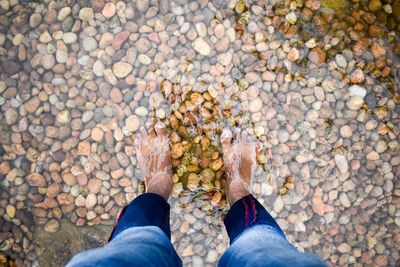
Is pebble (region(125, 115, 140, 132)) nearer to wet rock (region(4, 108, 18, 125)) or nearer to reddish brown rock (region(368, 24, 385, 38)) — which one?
wet rock (region(4, 108, 18, 125))

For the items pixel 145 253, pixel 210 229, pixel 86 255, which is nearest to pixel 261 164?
pixel 210 229

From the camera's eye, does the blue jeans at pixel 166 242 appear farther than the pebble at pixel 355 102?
No

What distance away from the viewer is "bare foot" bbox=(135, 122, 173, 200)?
196 centimetres

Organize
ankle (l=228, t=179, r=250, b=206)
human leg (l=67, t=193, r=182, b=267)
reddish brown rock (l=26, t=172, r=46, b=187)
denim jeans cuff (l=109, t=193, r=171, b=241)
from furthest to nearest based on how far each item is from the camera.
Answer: reddish brown rock (l=26, t=172, r=46, b=187), ankle (l=228, t=179, r=250, b=206), denim jeans cuff (l=109, t=193, r=171, b=241), human leg (l=67, t=193, r=182, b=267)

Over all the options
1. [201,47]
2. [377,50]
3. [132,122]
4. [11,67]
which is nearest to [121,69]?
[132,122]

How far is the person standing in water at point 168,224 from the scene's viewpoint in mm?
1188

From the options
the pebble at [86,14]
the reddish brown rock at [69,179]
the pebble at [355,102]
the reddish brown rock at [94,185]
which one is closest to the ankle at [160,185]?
the reddish brown rock at [94,185]

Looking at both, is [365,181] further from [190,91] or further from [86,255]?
[86,255]

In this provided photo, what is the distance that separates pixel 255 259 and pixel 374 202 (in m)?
1.11

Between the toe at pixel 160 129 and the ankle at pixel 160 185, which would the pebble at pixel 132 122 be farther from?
the ankle at pixel 160 185

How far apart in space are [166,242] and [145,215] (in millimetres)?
179

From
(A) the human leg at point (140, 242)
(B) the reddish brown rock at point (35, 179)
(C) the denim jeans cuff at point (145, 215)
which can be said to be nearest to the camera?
(A) the human leg at point (140, 242)

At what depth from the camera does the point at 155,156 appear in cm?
200

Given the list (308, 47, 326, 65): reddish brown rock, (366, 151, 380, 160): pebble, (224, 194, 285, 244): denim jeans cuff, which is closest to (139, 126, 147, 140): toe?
(224, 194, 285, 244): denim jeans cuff
